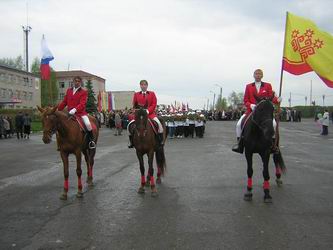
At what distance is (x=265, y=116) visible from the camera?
7828 mm

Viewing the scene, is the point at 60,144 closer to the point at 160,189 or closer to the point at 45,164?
the point at 160,189

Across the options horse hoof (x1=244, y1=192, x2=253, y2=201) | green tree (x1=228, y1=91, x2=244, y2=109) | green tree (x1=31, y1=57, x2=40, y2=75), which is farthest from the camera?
green tree (x1=228, y1=91, x2=244, y2=109)

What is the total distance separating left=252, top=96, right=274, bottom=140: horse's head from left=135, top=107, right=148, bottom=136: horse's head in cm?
228

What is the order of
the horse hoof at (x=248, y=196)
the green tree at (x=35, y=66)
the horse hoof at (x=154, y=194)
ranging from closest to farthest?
the horse hoof at (x=248, y=196)
the horse hoof at (x=154, y=194)
the green tree at (x=35, y=66)

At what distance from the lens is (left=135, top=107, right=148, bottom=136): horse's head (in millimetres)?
8656

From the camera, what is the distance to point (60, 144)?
8.75 metres

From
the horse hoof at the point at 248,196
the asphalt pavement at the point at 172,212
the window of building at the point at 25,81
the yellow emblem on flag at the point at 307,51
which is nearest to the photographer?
the asphalt pavement at the point at 172,212

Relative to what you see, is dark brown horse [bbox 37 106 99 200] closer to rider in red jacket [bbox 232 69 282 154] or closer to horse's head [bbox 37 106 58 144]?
horse's head [bbox 37 106 58 144]

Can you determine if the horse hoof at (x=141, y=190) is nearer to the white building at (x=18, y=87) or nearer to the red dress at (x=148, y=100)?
the red dress at (x=148, y=100)

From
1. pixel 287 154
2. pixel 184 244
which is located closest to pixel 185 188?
pixel 184 244

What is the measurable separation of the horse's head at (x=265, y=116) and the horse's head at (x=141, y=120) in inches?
89.8

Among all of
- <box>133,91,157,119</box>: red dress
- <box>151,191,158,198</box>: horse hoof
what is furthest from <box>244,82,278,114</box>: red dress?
<box>151,191,158,198</box>: horse hoof

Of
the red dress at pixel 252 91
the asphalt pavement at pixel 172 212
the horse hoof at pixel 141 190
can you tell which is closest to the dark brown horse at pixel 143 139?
the horse hoof at pixel 141 190

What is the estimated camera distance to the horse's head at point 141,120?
8.66m
